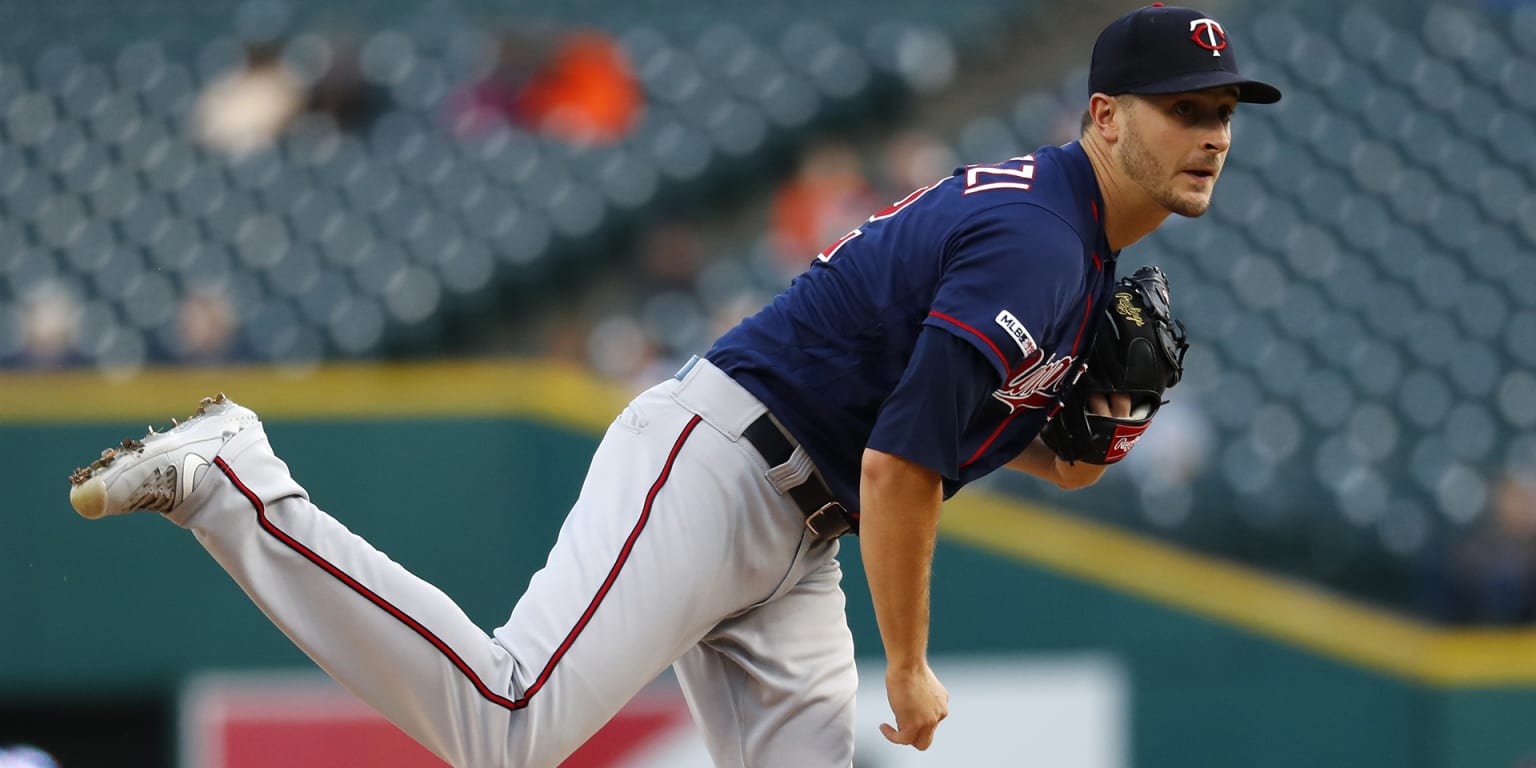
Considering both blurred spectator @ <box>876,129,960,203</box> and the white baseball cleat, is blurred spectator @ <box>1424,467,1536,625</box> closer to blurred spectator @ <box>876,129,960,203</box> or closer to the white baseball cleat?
blurred spectator @ <box>876,129,960,203</box>

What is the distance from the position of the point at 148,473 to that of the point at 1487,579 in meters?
4.81

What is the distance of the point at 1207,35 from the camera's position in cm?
272

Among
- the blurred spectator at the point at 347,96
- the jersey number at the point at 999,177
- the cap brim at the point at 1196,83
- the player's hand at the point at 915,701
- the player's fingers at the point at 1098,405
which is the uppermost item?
the blurred spectator at the point at 347,96

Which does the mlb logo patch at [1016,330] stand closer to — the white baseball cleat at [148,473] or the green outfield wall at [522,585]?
the white baseball cleat at [148,473]

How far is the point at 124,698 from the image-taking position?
5.48 metres

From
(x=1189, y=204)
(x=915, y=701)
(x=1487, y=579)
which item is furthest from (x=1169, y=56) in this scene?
(x=1487, y=579)

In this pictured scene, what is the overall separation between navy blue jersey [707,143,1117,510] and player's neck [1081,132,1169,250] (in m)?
0.02

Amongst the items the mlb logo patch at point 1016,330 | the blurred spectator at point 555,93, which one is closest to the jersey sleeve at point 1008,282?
the mlb logo patch at point 1016,330

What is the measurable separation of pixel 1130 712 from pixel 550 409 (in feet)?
6.72

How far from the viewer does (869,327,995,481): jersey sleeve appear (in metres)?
2.57

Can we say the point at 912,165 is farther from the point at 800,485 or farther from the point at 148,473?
the point at 148,473

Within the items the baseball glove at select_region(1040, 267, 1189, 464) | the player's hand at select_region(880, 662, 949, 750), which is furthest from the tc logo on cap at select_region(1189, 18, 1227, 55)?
the player's hand at select_region(880, 662, 949, 750)

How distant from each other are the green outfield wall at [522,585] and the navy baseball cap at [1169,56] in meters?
3.04

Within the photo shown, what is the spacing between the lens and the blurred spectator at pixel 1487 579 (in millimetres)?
5977
